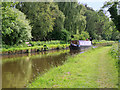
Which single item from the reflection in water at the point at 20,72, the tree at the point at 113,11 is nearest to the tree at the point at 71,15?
the tree at the point at 113,11

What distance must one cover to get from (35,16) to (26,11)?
239 cm

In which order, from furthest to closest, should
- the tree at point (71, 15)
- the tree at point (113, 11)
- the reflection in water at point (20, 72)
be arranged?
the tree at point (71, 15) → the tree at point (113, 11) → the reflection in water at point (20, 72)

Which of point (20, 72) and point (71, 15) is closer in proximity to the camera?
point (20, 72)

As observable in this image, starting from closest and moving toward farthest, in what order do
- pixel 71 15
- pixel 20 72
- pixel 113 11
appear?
1. pixel 20 72
2. pixel 113 11
3. pixel 71 15

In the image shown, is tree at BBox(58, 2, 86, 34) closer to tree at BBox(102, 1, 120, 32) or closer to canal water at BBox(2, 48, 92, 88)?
tree at BBox(102, 1, 120, 32)

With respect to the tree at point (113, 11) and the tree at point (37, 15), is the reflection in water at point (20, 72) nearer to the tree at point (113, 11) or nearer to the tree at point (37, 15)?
the tree at point (113, 11)

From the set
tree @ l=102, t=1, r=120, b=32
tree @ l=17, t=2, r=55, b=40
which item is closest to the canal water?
tree @ l=102, t=1, r=120, b=32

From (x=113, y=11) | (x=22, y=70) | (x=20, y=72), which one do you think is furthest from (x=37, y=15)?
(x=20, y=72)

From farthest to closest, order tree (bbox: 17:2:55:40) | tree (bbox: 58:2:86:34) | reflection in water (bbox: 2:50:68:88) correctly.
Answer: tree (bbox: 58:2:86:34) < tree (bbox: 17:2:55:40) < reflection in water (bbox: 2:50:68:88)

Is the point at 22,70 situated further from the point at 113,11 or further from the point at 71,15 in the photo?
the point at 71,15

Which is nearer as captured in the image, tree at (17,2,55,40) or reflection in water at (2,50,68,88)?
reflection in water at (2,50,68,88)

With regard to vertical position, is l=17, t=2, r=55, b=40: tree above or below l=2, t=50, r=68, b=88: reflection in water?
above

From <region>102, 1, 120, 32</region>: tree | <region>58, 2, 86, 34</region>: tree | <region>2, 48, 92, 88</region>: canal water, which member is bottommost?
<region>2, 48, 92, 88</region>: canal water

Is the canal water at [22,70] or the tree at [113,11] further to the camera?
the tree at [113,11]
